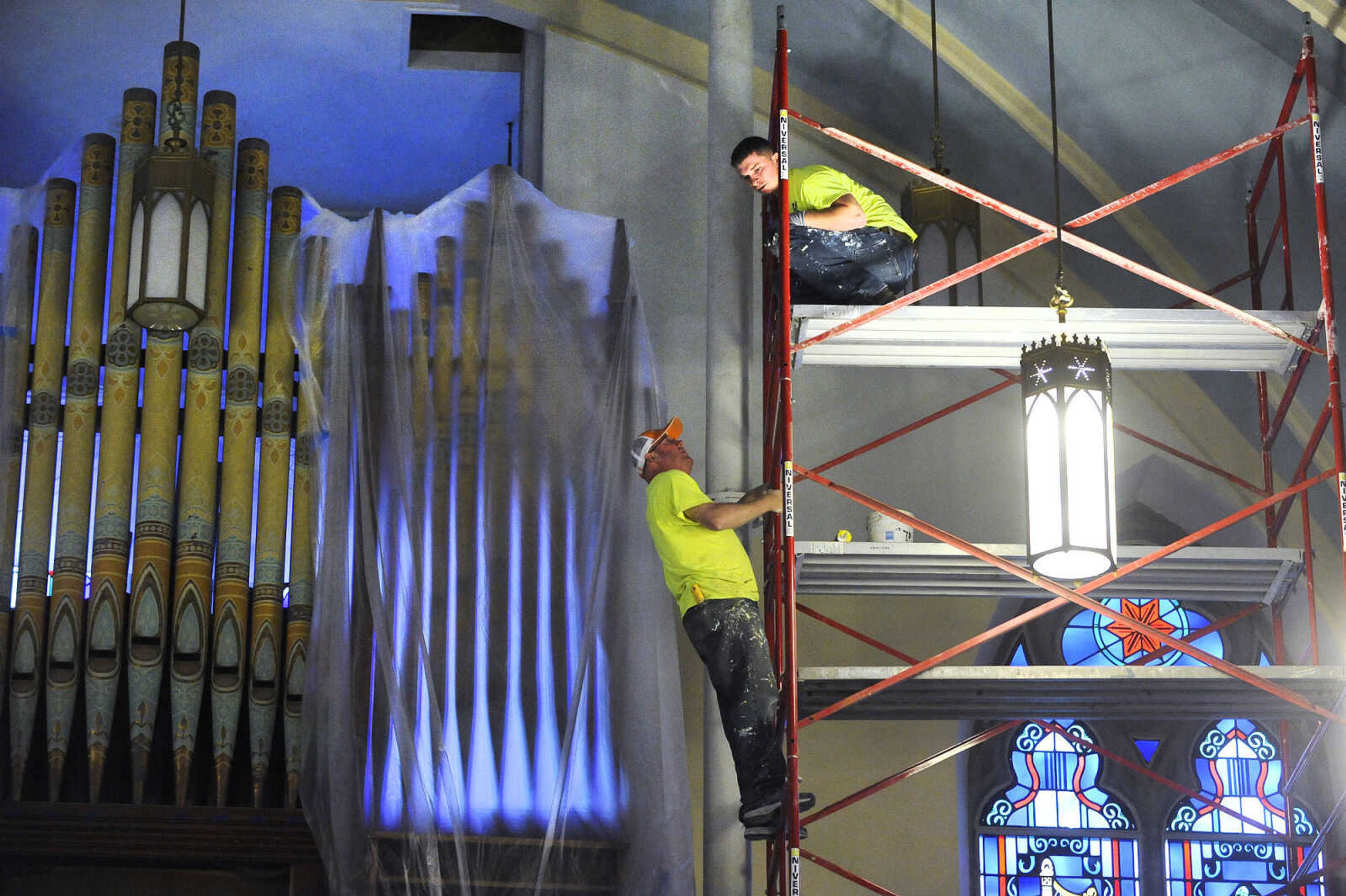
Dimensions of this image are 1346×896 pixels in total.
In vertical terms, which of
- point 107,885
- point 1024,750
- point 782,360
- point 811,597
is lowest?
point 107,885

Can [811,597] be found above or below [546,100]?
below

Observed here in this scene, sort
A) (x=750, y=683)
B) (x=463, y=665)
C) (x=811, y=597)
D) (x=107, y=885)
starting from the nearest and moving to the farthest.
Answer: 1. (x=750, y=683)
2. (x=463, y=665)
3. (x=107, y=885)
4. (x=811, y=597)

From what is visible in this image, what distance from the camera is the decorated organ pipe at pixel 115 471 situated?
5688 mm

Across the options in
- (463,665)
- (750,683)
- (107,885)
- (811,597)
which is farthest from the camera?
(811,597)

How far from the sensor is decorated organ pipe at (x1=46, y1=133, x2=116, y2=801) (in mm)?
5672

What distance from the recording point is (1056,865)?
651 centimetres

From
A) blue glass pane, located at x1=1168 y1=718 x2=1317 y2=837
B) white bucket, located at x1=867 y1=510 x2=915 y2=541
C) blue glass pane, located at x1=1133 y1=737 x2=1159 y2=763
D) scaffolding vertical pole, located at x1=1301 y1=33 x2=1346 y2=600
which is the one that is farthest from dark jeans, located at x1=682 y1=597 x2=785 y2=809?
blue glass pane, located at x1=1168 y1=718 x2=1317 y2=837

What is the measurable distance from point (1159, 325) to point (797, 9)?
220cm

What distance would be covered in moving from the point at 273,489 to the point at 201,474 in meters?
0.24

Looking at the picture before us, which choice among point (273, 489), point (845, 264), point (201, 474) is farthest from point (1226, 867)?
point (201, 474)

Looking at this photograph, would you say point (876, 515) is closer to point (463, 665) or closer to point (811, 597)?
point (811, 597)

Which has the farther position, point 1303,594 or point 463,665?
point 1303,594

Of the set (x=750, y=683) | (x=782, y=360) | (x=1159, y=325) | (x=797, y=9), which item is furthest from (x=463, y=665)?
(x=797, y=9)

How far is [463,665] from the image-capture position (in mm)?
5465
